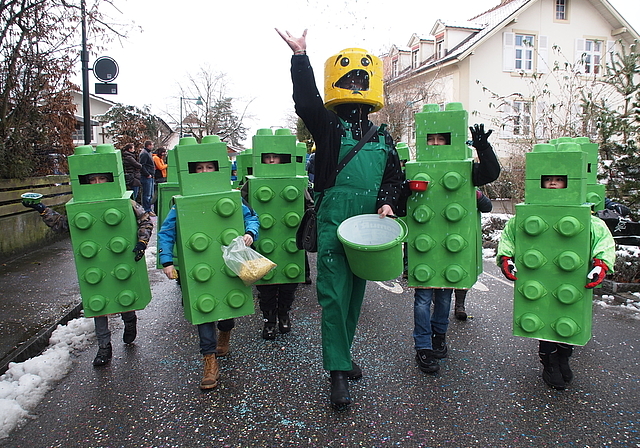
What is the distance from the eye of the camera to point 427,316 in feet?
13.1

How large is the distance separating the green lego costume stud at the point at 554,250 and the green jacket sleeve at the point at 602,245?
0.22 feet

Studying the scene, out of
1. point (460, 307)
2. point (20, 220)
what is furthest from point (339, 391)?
point (20, 220)

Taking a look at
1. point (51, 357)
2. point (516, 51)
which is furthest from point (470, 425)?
point (516, 51)

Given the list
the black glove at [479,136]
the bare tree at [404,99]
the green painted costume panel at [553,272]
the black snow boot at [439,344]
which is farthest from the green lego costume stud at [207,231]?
the bare tree at [404,99]

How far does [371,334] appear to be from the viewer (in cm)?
473

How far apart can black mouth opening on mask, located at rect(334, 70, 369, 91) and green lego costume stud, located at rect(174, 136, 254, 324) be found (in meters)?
0.98

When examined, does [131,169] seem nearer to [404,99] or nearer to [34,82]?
[34,82]

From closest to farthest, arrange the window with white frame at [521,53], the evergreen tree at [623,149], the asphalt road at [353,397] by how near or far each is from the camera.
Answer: the asphalt road at [353,397], the evergreen tree at [623,149], the window with white frame at [521,53]

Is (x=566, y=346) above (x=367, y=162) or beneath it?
beneath

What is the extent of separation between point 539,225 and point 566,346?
89cm

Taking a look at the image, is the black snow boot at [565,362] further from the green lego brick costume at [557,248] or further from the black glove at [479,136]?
the black glove at [479,136]

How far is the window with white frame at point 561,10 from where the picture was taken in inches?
1002

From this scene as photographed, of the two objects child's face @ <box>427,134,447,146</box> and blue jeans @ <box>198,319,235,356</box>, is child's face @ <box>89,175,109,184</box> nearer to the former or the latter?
blue jeans @ <box>198,319,235,356</box>

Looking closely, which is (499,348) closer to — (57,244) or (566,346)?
(566,346)
